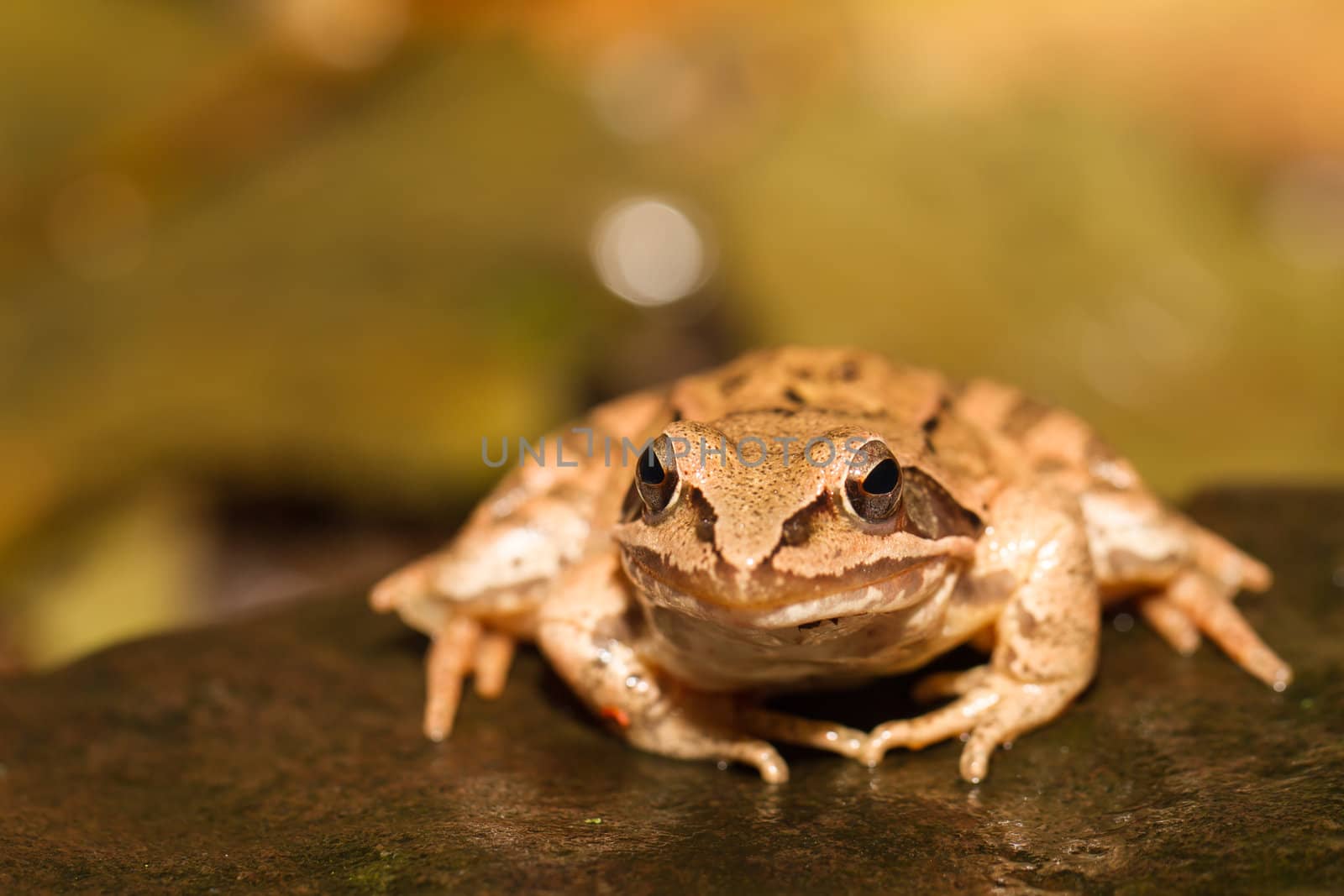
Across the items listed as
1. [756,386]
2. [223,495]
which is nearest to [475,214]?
[223,495]

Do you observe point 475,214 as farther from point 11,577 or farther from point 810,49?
point 11,577

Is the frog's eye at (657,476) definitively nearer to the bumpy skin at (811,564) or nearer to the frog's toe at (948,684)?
the bumpy skin at (811,564)

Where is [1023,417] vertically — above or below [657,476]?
above

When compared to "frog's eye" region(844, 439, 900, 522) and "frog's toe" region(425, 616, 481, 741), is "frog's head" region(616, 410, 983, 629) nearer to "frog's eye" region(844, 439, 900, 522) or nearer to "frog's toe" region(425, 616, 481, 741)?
"frog's eye" region(844, 439, 900, 522)

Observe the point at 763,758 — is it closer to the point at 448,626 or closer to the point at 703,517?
the point at 703,517

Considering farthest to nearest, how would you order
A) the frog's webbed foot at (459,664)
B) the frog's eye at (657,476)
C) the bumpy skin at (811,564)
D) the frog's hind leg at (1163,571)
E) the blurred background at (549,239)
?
the blurred background at (549,239) < the frog's webbed foot at (459,664) < the frog's hind leg at (1163,571) < the frog's eye at (657,476) < the bumpy skin at (811,564)

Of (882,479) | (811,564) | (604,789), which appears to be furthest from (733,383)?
(604,789)

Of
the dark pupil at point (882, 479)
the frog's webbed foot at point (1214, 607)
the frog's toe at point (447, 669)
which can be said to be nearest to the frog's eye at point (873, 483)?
the dark pupil at point (882, 479)
